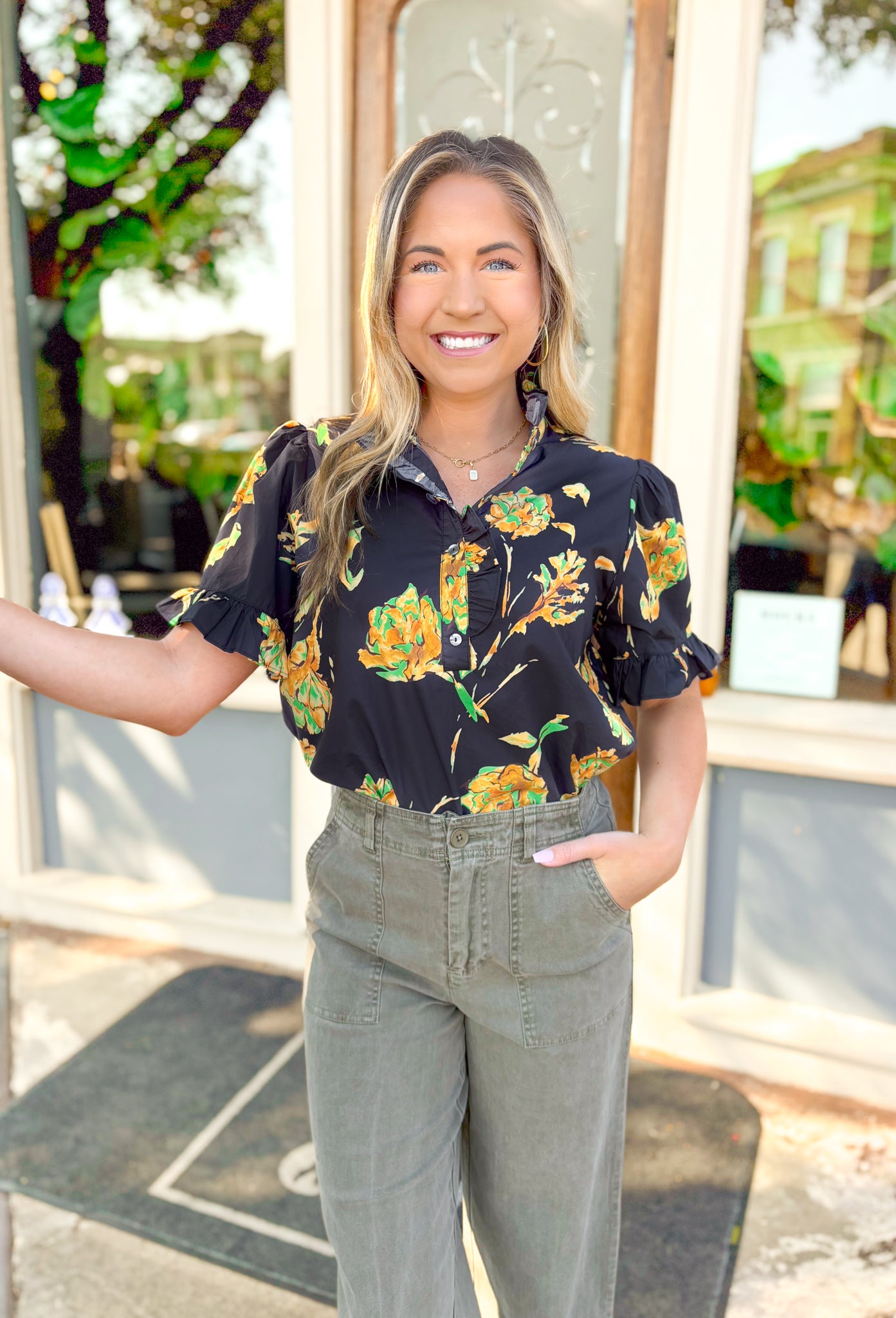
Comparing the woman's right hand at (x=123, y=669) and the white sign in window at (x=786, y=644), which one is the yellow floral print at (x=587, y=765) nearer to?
the woman's right hand at (x=123, y=669)

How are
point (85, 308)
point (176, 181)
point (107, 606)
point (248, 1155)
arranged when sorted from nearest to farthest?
point (248, 1155) → point (176, 181) → point (85, 308) → point (107, 606)

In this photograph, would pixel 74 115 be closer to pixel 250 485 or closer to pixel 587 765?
pixel 250 485

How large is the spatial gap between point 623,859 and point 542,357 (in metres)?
0.72

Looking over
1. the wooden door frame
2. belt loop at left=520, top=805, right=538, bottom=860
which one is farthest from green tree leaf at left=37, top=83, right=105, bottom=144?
belt loop at left=520, top=805, right=538, bottom=860

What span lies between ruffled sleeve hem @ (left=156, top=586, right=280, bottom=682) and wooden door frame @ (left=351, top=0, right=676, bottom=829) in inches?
64.2

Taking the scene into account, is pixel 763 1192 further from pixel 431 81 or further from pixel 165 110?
pixel 165 110

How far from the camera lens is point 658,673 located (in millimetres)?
1479

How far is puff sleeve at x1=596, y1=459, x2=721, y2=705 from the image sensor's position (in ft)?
4.66

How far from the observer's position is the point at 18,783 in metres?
3.62

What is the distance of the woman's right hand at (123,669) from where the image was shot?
1.25 m

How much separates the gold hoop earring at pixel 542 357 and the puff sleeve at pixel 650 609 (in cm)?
21

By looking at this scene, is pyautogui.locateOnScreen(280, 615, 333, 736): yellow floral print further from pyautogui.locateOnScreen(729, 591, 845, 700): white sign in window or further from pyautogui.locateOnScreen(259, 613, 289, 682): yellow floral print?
pyautogui.locateOnScreen(729, 591, 845, 700): white sign in window

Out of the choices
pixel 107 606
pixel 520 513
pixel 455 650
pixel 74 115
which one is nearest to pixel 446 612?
pixel 455 650

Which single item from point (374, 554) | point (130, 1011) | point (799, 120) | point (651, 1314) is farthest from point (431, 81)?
point (651, 1314)
